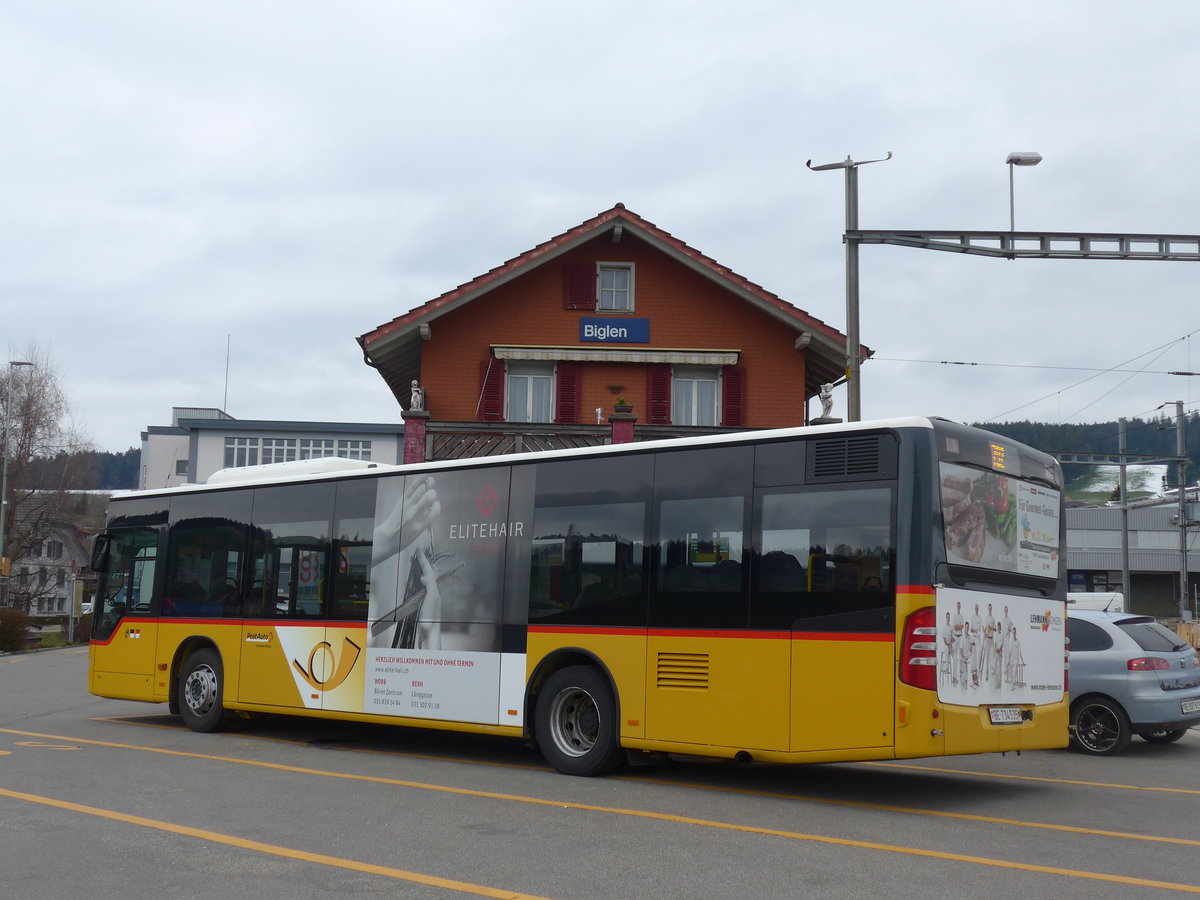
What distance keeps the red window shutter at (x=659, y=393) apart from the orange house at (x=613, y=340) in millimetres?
27

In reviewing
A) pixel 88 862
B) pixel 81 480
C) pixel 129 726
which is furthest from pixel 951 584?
pixel 81 480

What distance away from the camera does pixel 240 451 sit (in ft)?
230

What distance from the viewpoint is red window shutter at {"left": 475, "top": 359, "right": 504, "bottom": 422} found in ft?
94.1

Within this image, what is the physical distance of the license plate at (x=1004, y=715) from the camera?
32.4 ft

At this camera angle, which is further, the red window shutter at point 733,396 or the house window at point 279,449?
the house window at point 279,449

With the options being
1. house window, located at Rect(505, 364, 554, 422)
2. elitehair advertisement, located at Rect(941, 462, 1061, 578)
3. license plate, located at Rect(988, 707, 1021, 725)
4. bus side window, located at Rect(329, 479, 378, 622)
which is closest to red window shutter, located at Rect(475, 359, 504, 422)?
house window, located at Rect(505, 364, 554, 422)

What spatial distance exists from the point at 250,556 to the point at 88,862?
26.2 ft

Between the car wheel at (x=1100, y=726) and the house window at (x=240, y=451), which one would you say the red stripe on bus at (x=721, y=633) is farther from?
the house window at (x=240, y=451)

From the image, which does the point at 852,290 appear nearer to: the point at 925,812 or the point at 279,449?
the point at 925,812

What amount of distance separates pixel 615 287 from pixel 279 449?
4491 cm

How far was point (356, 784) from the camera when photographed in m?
10.7

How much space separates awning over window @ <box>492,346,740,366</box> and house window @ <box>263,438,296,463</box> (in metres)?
44.2

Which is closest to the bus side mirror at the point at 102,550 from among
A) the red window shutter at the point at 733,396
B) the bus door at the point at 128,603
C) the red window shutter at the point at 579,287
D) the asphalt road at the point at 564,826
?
the bus door at the point at 128,603

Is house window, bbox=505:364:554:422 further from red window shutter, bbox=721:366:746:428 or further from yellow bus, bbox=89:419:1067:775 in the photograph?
yellow bus, bbox=89:419:1067:775
